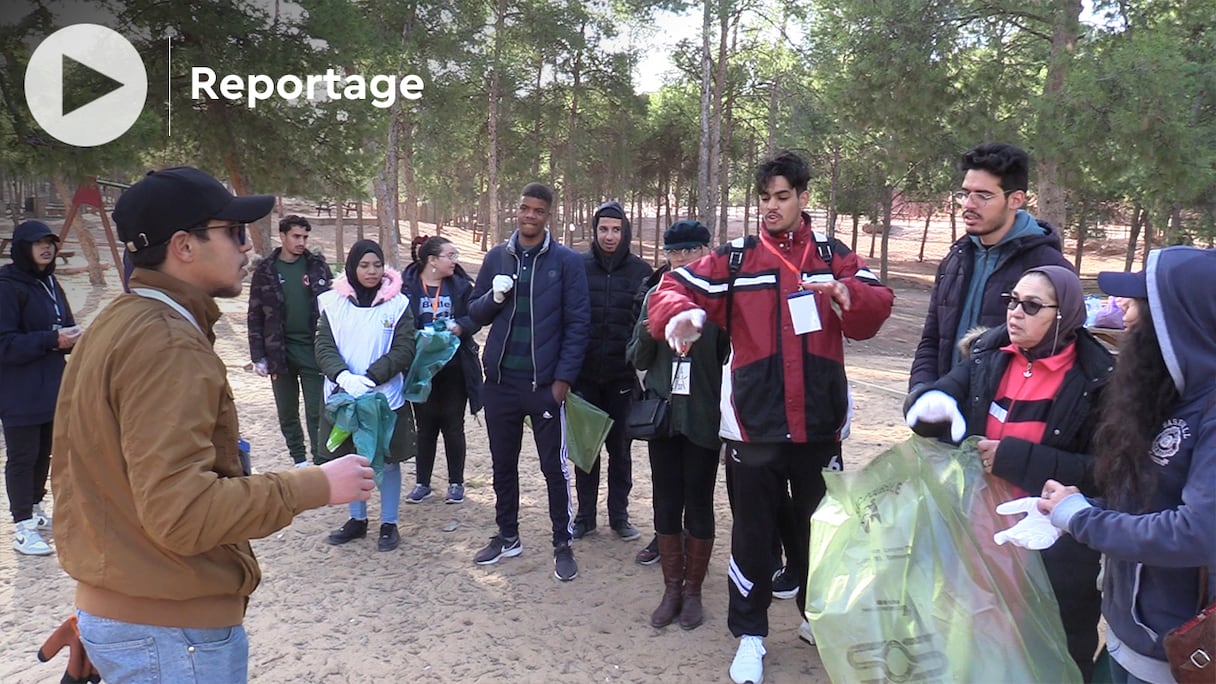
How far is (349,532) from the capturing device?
482cm

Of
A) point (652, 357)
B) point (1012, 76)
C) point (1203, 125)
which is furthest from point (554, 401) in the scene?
point (1012, 76)

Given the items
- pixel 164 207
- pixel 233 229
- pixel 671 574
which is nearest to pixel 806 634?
pixel 671 574

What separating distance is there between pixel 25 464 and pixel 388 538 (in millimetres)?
2108

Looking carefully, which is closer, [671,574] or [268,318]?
[671,574]

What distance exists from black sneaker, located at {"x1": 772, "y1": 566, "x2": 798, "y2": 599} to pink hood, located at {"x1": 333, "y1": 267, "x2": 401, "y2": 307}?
110 inches

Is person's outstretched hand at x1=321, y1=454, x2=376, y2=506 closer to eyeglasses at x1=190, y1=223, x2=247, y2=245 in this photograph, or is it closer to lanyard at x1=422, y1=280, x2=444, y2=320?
eyeglasses at x1=190, y1=223, x2=247, y2=245

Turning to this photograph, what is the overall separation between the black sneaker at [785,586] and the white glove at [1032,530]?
192 cm

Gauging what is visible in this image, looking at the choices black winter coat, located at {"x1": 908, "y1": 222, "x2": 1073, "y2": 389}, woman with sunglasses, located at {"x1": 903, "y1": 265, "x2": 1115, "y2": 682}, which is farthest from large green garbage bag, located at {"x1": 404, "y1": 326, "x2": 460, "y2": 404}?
woman with sunglasses, located at {"x1": 903, "y1": 265, "x2": 1115, "y2": 682}

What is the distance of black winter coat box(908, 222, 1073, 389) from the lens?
3014 millimetres

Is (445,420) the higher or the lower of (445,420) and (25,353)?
the lower

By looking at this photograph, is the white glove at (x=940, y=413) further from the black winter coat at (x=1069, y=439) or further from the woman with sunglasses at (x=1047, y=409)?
the black winter coat at (x=1069, y=439)

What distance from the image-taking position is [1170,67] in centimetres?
894

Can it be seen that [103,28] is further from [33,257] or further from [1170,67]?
[1170,67]

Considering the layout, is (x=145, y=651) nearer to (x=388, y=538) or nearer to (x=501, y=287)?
(x=501, y=287)
